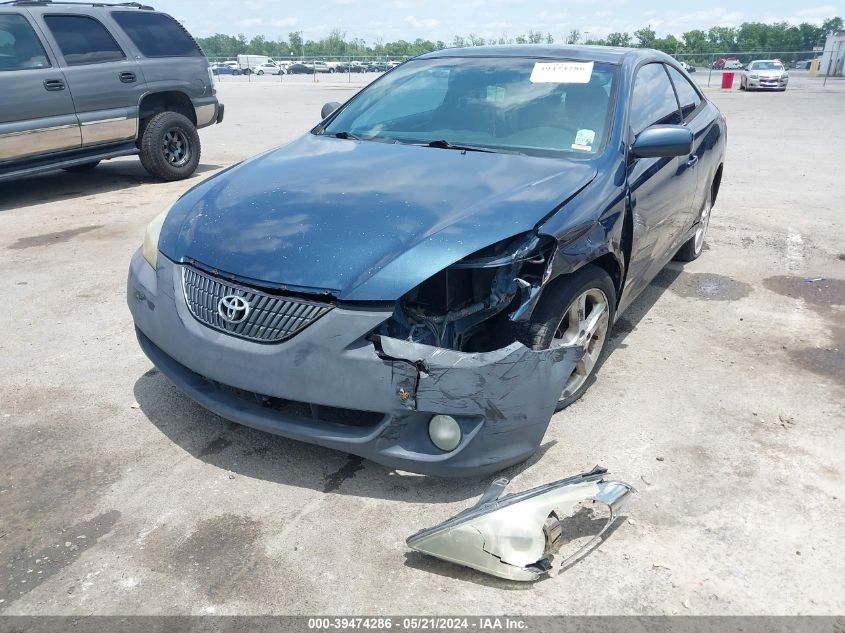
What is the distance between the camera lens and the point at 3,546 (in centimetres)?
248

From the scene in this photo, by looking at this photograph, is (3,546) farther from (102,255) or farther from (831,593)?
(102,255)

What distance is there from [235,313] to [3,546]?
1.14 meters

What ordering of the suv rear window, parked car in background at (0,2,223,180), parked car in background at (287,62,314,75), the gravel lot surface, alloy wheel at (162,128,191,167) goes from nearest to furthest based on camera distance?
the gravel lot surface
parked car in background at (0,2,223,180)
the suv rear window
alloy wheel at (162,128,191,167)
parked car in background at (287,62,314,75)

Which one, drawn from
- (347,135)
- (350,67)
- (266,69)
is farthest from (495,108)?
(266,69)

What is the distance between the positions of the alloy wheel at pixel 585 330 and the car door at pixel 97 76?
6.50 metres

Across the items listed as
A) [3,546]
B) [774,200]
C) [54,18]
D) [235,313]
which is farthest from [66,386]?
A: [774,200]

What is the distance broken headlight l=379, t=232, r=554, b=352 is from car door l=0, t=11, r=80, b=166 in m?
6.19

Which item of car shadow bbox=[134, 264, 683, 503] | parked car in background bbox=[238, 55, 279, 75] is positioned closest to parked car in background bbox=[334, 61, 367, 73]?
parked car in background bbox=[238, 55, 279, 75]

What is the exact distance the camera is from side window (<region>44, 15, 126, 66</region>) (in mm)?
7531

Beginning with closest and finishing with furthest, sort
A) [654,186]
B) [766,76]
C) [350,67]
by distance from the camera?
[654,186], [766,76], [350,67]

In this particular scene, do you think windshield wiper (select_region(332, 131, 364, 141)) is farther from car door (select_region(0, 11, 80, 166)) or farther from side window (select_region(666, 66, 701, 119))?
car door (select_region(0, 11, 80, 166))

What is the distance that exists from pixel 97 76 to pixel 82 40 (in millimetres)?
416

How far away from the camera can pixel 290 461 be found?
2979 mm

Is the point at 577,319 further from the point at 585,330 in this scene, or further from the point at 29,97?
the point at 29,97
